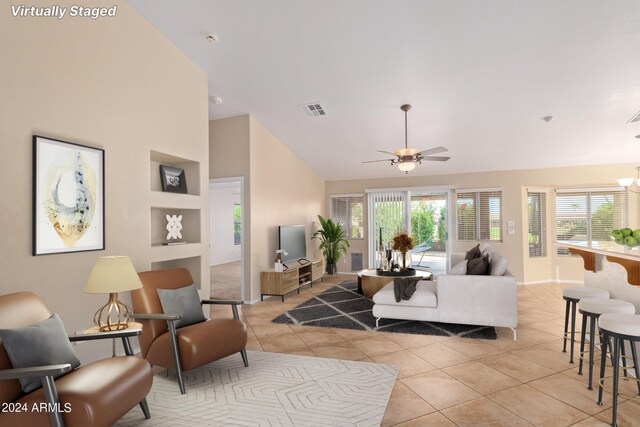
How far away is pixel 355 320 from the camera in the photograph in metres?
4.76

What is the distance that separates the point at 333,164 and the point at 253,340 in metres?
4.64

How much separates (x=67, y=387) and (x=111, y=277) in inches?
33.2

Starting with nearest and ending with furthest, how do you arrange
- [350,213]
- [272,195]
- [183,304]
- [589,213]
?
[183,304]
[272,195]
[589,213]
[350,213]

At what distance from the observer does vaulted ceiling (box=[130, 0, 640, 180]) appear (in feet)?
11.2

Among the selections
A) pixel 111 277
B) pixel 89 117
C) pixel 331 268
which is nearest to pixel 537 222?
pixel 331 268

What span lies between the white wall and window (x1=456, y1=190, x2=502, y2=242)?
21.2 feet

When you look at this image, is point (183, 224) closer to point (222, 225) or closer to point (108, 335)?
point (108, 335)

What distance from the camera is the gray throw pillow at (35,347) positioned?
1.87 m

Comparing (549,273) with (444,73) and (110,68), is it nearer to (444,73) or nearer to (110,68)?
(444,73)

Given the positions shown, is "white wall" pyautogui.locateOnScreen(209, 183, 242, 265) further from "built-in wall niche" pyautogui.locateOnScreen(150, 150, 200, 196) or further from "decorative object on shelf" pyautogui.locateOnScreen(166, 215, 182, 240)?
"decorative object on shelf" pyautogui.locateOnScreen(166, 215, 182, 240)

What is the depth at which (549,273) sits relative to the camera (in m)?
7.45

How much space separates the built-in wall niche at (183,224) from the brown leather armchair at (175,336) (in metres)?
1.31

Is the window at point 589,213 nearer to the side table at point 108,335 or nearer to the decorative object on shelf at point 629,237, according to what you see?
the decorative object on shelf at point 629,237

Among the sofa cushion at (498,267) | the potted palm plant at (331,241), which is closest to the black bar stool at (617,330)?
the sofa cushion at (498,267)
